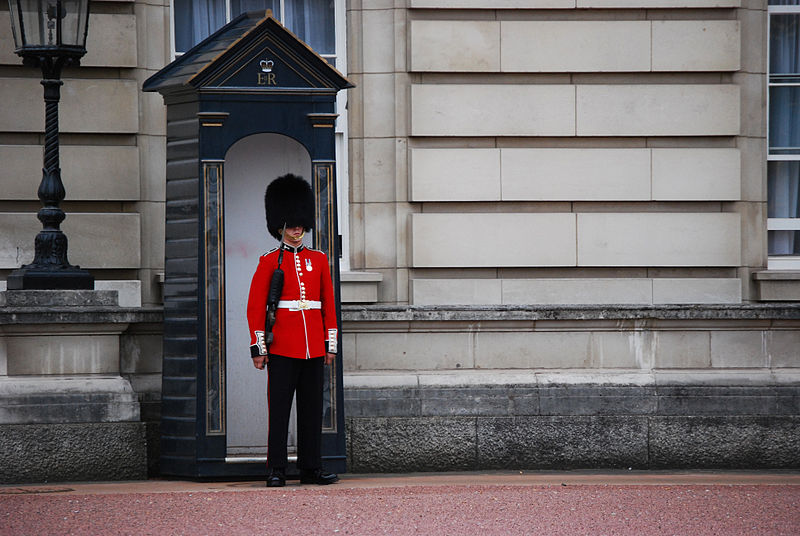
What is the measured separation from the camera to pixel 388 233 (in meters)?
8.95

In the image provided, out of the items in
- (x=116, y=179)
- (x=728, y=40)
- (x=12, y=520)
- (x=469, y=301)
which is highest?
(x=728, y=40)

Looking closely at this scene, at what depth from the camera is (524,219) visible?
8.95 metres

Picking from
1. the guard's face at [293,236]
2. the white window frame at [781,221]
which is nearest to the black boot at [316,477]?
the guard's face at [293,236]

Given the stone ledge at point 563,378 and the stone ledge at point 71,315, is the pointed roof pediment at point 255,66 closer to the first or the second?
the stone ledge at point 71,315

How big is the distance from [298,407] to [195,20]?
298cm

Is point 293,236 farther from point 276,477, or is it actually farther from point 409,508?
point 409,508

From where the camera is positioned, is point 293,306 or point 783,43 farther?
point 783,43

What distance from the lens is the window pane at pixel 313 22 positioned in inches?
360

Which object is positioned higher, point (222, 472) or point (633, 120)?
point (633, 120)

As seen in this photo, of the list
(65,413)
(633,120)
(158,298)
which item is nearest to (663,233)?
(633,120)

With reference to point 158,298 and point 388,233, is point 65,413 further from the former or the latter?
point 388,233

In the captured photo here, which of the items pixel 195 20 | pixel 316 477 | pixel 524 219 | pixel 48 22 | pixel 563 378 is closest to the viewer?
pixel 316 477

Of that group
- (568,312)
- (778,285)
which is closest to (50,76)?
(568,312)

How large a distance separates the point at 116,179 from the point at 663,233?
3674mm
